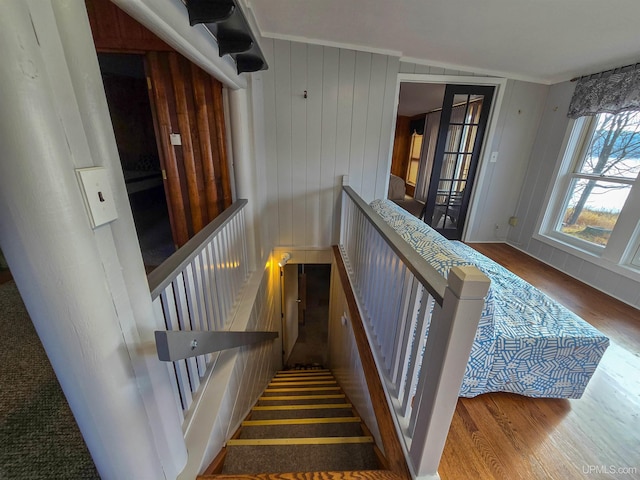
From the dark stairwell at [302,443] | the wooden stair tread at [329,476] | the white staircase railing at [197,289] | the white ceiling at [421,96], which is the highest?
the white ceiling at [421,96]

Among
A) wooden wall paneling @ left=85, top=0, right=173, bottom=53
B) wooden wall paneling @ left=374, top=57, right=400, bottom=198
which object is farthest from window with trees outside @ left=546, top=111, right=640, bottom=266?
wooden wall paneling @ left=85, top=0, right=173, bottom=53

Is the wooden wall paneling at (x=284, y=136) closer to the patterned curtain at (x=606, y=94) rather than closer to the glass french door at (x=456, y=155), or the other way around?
the glass french door at (x=456, y=155)

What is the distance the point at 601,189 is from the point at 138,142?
522 cm

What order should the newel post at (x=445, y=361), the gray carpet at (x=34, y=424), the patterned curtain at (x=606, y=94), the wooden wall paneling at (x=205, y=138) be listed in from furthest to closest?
the patterned curtain at (x=606, y=94) < the wooden wall paneling at (x=205, y=138) < the gray carpet at (x=34, y=424) < the newel post at (x=445, y=361)

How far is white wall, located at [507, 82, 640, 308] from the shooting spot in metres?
2.64

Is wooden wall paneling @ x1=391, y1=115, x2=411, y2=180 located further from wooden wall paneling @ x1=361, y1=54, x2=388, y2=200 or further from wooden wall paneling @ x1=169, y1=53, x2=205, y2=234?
wooden wall paneling @ x1=169, y1=53, x2=205, y2=234

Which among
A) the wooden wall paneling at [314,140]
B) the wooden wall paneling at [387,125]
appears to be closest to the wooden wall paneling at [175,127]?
the wooden wall paneling at [314,140]

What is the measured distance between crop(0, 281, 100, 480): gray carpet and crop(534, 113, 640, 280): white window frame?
162 inches

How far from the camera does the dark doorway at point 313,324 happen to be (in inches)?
169

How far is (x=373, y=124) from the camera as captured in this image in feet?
9.77

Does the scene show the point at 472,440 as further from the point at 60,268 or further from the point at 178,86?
the point at 178,86

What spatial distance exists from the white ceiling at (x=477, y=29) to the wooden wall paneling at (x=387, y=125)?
0.17 m

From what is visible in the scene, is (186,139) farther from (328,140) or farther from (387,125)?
(387,125)

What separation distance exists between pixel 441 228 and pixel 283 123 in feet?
8.89
